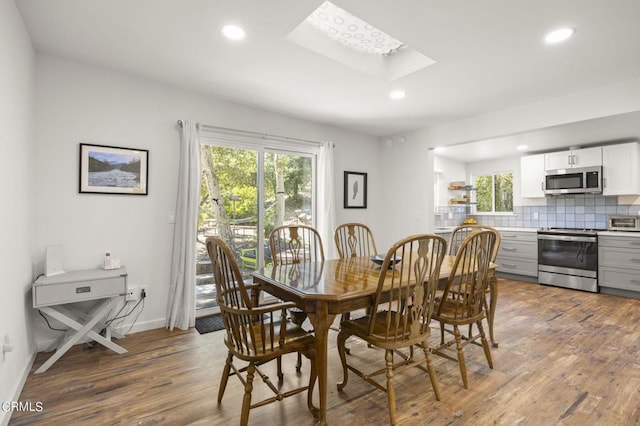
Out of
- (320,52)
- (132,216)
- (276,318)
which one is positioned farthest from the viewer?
(276,318)

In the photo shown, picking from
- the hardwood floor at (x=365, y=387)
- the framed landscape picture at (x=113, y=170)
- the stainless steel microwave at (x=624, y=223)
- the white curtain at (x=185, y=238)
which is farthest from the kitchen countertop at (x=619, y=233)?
the framed landscape picture at (x=113, y=170)

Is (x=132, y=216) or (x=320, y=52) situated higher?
(x=320, y=52)

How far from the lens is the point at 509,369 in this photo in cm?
239

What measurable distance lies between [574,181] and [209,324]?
573 cm

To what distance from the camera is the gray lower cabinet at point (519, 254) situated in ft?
17.6

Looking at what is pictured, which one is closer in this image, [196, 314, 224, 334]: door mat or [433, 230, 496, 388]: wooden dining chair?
[433, 230, 496, 388]: wooden dining chair

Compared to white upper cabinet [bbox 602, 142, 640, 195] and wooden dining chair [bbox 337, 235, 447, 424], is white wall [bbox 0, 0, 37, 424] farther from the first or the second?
white upper cabinet [bbox 602, 142, 640, 195]

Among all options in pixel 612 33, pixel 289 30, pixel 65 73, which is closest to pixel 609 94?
pixel 612 33

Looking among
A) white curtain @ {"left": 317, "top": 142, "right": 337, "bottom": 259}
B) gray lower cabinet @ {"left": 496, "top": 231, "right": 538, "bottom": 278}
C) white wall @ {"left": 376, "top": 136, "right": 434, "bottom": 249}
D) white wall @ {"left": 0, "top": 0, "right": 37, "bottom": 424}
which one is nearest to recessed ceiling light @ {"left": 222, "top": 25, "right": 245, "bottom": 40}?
white wall @ {"left": 0, "top": 0, "right": 37, "bottom": 424}

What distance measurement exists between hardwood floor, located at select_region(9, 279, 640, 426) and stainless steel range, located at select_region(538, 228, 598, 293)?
1.91 m

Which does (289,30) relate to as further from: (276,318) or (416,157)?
(416,157)

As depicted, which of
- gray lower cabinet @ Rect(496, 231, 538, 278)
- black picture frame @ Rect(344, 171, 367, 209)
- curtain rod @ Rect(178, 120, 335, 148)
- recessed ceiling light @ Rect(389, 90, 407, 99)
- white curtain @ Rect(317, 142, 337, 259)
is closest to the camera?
recessed ceiling light @ Rect(389, 90, 407, 99)

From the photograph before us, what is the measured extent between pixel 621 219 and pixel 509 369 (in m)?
4.19

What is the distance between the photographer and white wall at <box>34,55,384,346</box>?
2.69m
